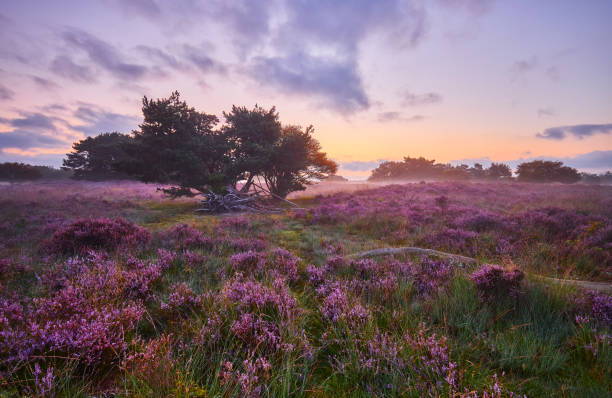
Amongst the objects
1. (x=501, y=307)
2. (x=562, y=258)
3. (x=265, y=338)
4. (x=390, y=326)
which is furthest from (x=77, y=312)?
(x=562, y=258)

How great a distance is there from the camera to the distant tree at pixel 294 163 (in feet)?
57.6

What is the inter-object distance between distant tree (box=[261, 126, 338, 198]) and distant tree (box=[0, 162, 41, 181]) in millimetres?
49211

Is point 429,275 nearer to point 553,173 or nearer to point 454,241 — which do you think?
point 454,241

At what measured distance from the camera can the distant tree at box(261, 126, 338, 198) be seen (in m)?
17.5

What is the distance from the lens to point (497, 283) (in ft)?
11.7

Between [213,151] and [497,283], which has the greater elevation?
[213,151]

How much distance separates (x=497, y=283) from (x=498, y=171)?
61.0 m

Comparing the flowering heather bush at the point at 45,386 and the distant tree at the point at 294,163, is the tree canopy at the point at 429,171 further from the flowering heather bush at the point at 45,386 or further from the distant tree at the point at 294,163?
the flowering heather bush at the point at 45,386

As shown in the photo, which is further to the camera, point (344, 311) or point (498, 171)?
point (498, 171)

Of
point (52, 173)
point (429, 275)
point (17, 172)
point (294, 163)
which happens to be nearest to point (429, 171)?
point (294, 163)

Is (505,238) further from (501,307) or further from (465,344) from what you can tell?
(465,344)

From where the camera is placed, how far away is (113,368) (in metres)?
2.01

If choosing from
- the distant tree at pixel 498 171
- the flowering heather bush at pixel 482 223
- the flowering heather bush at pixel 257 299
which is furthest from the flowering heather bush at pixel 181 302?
the distant tree at pixel 498 171

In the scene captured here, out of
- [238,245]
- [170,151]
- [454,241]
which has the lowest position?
[454,241]
